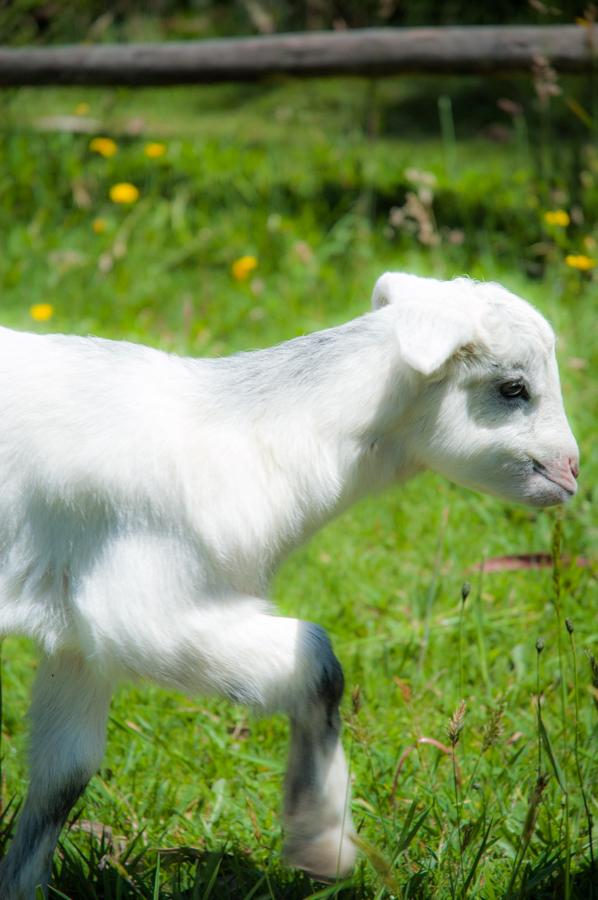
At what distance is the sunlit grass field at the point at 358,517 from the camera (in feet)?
8.75

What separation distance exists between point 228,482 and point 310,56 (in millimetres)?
4340

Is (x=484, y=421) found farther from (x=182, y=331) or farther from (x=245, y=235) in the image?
(x=245, y=235)

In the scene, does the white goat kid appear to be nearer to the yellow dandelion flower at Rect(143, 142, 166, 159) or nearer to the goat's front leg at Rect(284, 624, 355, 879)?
the goat's front leg at Rect(284, 624, 355, 879)

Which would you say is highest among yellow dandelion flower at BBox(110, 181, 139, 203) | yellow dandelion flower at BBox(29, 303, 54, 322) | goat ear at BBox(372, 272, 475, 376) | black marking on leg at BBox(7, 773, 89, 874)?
goat ear at BBox(372, 272, 475, 376)

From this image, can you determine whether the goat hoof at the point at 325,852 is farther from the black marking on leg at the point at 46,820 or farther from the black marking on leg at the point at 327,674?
the black marking on leg at the point at 46,820

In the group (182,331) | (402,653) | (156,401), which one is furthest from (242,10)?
(156,401)

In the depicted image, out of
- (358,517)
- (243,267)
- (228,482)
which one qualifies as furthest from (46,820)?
(243,267)

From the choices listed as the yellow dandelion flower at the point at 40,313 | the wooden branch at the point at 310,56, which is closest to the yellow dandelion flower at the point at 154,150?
the wooden branch at the point at 310,56

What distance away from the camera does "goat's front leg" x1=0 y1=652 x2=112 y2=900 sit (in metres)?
2.44

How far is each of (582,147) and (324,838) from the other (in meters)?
5.28

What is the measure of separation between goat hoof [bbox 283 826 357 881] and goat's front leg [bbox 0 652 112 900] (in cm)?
44

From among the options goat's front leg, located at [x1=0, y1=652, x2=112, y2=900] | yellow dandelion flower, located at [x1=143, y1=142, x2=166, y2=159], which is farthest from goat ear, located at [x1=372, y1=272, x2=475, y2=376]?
yellow dandelion flower, located at [x1=143, y1=142, x2=166, y2=159]

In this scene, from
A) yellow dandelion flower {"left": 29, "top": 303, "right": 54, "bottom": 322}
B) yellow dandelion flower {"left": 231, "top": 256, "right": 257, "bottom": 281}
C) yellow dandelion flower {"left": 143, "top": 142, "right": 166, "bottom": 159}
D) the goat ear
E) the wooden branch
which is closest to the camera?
the goat ear

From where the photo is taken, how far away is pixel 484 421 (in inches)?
97.7
